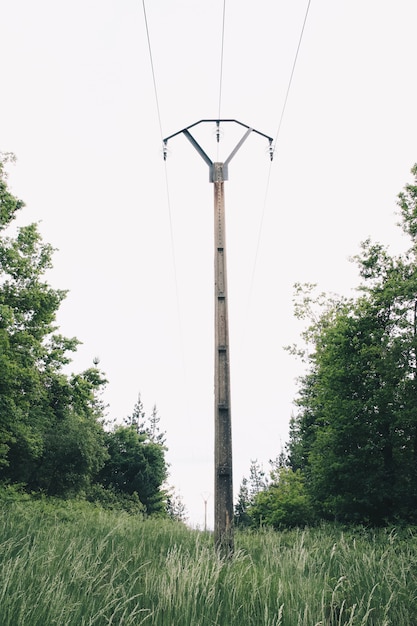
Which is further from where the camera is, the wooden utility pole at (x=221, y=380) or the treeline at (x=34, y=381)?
the treeline at (x=34, y=381)

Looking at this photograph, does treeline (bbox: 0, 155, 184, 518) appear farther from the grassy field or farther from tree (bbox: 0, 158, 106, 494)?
the grassy field

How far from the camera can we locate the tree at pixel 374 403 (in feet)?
57.8

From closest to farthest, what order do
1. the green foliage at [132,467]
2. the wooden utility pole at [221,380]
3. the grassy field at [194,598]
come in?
1. the grassy field at [194,598]
2. the wooden utility pole at [221,380]
3. the green foliage at [132,467]

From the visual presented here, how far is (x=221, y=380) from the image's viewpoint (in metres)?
6.62

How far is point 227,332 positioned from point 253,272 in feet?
13.4

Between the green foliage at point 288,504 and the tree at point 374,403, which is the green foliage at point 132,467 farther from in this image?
the tree at point 374,403

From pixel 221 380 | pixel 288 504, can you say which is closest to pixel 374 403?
pixel 288 504

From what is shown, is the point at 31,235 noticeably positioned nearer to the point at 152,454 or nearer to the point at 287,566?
the point at 287,566

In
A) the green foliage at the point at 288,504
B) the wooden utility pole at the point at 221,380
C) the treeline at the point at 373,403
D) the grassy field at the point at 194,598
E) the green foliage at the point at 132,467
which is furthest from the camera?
the green foliage at the point at 132,467

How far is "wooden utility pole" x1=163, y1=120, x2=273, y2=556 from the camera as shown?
6000mm

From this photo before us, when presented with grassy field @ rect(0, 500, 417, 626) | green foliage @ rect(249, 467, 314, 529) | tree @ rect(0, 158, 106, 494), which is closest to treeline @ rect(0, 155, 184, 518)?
tree @ rect(0, 158, 106, 494)

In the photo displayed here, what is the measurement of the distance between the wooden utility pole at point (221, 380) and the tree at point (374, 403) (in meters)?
12.7

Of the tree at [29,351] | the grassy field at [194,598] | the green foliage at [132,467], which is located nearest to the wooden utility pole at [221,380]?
the grassy field at [194,598]

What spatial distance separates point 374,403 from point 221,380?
13.8 m
